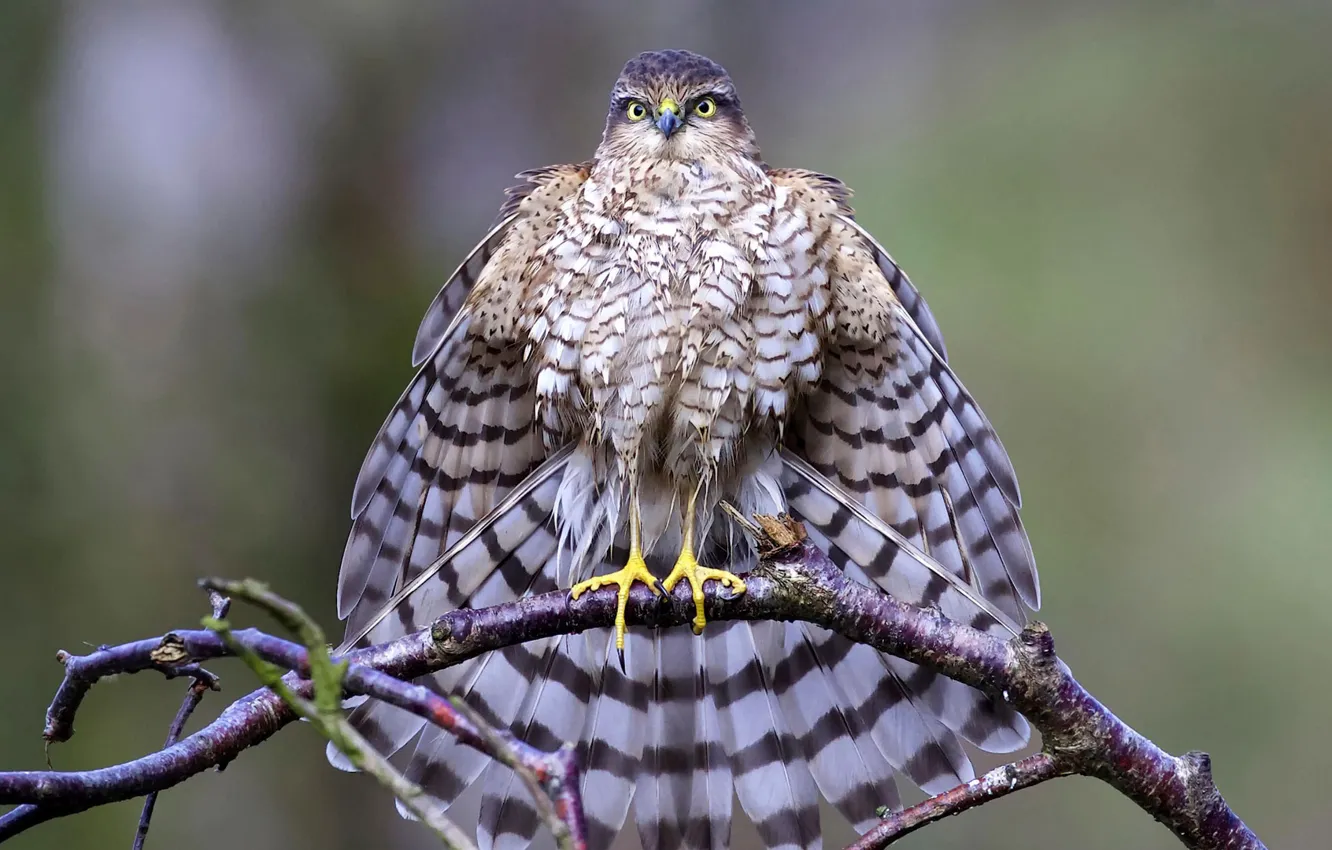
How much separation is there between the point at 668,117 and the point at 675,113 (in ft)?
0.11

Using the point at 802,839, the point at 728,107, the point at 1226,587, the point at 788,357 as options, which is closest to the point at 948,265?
the point at 1226,587

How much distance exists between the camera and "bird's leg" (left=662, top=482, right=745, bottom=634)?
79.0 inches

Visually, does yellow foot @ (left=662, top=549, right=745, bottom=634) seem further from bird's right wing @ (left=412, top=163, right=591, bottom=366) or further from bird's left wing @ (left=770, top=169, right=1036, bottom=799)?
bird's right wing @ (left=412, top=163, right=591, bottom=366)

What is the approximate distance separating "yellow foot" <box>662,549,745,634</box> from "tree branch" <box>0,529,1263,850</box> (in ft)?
0.13

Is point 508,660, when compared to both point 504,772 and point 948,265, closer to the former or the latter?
point 504,772

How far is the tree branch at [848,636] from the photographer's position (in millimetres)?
1376

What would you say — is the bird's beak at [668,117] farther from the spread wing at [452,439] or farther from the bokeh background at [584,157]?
the bokeh background at [584,157]

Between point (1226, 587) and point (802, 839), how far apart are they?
2.59 meters

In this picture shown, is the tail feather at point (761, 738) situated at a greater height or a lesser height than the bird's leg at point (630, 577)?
lesser

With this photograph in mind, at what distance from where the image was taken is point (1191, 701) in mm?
4000

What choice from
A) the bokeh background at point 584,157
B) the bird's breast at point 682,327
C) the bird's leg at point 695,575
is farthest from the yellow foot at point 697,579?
the bokeh background at point 584,157

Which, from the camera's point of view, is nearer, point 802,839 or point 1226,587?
point 802,839

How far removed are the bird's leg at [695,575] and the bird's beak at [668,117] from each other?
32.7 inches

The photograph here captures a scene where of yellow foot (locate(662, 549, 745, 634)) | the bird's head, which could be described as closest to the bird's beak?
the bird's head
